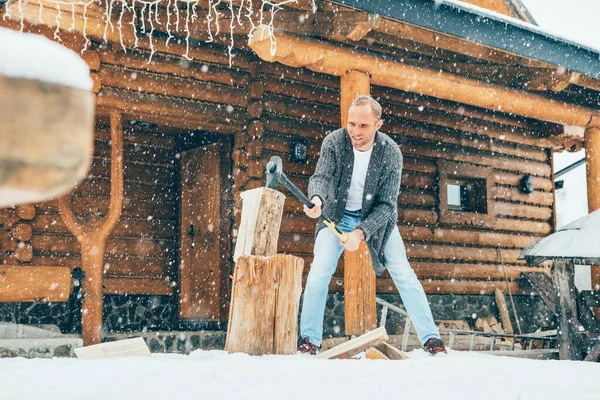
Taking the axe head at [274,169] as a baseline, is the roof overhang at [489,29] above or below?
above

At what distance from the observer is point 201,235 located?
368 inches

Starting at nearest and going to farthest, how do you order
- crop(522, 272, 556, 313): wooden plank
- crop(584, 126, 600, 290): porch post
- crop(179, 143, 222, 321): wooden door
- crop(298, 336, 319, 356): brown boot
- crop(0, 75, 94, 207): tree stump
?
crop(0, 75, 94, 207): tree stump < crop(298, 336, 319, 356): brown boot < crop(522, 272, 556, 313): wooden plank < crop(179, 143, 222, 321): wooden door < crop(584, 126, 600, 290): porch post

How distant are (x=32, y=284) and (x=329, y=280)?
3.01m

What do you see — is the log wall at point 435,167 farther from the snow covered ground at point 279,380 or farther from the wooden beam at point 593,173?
the snow covered ground at point 279,380

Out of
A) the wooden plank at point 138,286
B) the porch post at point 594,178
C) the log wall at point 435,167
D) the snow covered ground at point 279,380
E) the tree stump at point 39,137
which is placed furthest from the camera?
the porch post at point 594,178

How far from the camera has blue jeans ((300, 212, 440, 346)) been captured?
4.59 meters

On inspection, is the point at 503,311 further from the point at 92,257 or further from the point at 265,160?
the point at 92,257

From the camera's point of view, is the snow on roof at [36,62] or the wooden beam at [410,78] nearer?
the snow on roof at [36,62]

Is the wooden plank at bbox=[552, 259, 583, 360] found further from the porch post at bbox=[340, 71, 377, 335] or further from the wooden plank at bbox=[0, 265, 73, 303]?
the wooden plank at bbox=[0, 265, 73, 303]

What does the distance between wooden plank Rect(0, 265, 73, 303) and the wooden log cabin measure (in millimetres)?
33

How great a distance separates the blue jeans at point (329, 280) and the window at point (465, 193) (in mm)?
5630

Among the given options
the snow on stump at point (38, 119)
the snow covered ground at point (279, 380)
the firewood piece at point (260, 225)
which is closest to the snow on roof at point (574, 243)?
the snow covered ground at point (279, 380)

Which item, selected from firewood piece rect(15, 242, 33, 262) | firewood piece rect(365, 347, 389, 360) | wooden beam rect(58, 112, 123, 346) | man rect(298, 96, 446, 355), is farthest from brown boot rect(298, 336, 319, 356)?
firewood piece rect(15, 242, 33, 262)

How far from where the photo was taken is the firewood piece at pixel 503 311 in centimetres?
1055
